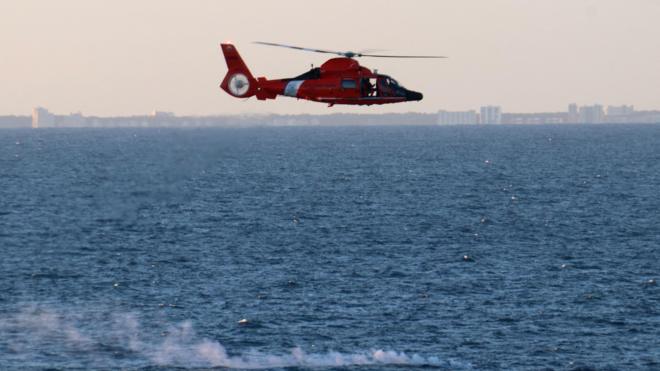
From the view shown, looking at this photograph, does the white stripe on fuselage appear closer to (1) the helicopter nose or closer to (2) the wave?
(1) the helicopter nose

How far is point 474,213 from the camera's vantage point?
19250 cm

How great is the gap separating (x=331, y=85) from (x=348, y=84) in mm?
890

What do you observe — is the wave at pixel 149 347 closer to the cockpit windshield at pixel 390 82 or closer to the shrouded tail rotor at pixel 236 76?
the cockpit windshield at pixel 390 82

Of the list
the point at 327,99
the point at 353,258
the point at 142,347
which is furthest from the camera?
the point at 353,258

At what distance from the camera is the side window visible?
54.8 metres

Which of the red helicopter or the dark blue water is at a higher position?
the red helicopter

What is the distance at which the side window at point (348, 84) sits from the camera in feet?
180

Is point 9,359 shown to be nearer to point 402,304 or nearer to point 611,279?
point 402,304

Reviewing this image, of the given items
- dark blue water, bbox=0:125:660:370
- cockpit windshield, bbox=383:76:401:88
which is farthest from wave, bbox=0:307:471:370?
cockpit windshield, bbox=383:76:401:88

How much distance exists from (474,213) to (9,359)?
110m

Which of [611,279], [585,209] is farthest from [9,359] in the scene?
[585,209]

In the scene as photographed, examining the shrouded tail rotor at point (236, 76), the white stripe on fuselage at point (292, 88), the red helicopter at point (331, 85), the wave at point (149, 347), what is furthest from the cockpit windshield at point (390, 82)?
the wave at point (149, 347)

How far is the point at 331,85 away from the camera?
181 feet

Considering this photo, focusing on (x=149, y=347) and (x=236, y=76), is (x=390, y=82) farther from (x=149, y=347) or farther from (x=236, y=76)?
(x=149, y=347)
